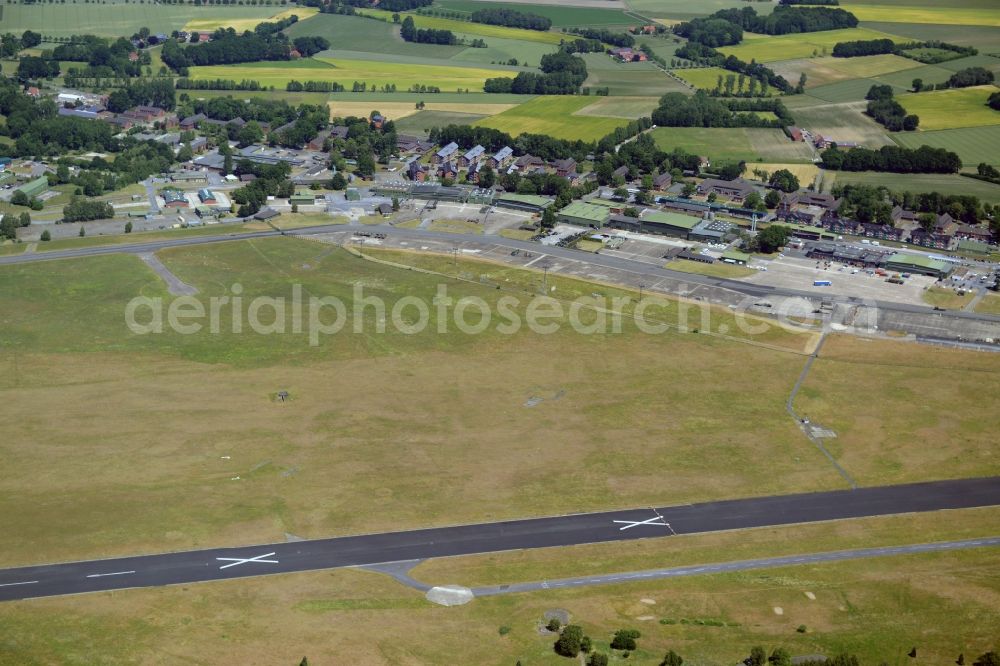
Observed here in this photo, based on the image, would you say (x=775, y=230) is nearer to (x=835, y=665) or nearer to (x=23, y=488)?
(x=835, y=665)

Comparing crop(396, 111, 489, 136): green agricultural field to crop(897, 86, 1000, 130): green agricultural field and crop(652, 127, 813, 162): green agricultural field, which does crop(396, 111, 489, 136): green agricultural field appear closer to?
crop(652, 127, 813, 162): green agricultural field

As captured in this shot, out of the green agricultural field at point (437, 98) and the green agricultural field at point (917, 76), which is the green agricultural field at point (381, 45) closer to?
the green agricultural field at point (437, 98)

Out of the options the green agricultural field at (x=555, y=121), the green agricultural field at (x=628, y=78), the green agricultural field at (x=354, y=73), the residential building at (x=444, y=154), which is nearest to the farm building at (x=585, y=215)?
the residential building at (x=444, y=154)

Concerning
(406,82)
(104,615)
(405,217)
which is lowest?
(104,615)

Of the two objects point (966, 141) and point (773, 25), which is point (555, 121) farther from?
point (773, 25)

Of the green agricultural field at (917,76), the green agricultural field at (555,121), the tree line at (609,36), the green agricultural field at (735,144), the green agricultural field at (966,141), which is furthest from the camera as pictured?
the tree line at (609,36)

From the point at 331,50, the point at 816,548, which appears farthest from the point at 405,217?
the point at 331,50
